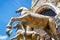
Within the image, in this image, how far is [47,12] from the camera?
53.7 ft

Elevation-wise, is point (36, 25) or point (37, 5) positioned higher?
point (37, 5)

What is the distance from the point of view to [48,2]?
16.3 m

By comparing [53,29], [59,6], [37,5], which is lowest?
[53,29]

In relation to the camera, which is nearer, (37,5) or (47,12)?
(47,12)

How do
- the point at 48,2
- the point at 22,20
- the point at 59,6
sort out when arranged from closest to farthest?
the point at 22,20
the point at 59,6
the point at 48,2

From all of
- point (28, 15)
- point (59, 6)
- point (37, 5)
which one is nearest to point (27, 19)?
point (28, 15)

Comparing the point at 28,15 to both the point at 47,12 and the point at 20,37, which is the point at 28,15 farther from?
the point at 47,12

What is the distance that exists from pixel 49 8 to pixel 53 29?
18.1ft

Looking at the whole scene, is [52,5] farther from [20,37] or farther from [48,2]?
[20,37]

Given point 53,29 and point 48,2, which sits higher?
point 48,2

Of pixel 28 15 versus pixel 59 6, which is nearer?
pixel 28 15

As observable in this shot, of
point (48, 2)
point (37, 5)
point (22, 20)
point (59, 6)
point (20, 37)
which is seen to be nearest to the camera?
point (22, 20)

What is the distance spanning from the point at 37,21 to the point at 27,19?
0.39 metres

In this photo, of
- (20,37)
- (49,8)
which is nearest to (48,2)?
(49,8)
